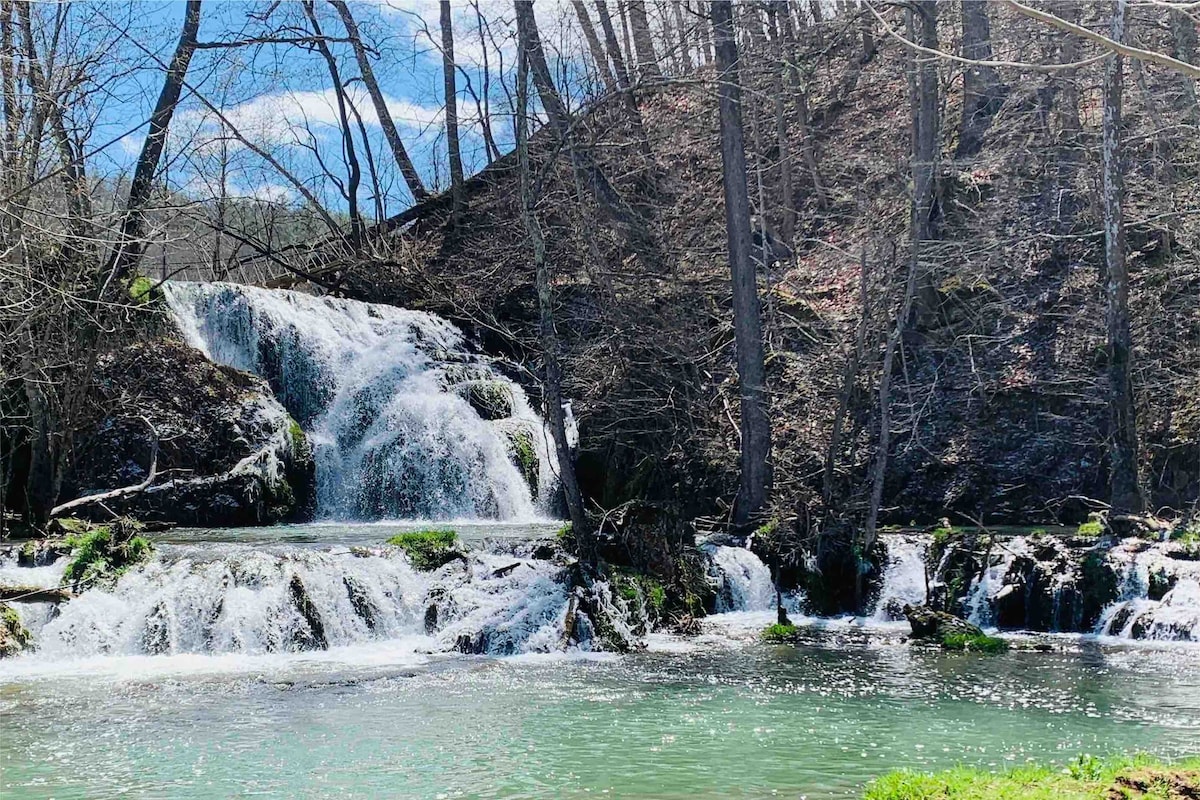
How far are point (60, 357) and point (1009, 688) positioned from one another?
37.4 ft

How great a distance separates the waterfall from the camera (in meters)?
18.1

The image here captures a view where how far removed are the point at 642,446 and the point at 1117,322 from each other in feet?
22.6

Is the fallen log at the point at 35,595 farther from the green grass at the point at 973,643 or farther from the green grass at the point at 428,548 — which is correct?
the green grass at the point at 973,643

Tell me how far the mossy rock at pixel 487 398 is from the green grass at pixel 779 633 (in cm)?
879

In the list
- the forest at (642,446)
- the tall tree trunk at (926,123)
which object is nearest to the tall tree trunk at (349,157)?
the forest at (642,446)

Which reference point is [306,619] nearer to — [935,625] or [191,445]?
[935,625]

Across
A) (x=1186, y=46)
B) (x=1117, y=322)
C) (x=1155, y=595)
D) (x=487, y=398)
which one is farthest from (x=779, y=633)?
(x=1186, y=46)

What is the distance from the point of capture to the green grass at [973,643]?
1091cm

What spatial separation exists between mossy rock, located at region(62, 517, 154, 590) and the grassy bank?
849cm

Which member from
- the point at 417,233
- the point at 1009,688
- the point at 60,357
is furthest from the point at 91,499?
the point at 417,233

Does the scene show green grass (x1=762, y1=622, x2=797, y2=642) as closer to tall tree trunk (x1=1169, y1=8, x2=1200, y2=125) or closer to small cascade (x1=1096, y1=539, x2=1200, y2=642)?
small cascade (x1=1096, y1=539, x2=1200, y2=642)

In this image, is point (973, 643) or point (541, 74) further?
point (541, 74)

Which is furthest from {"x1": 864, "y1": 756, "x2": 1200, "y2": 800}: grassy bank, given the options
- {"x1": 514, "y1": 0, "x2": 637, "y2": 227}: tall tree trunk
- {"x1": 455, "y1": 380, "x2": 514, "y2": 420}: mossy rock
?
{"x1": 455, "y1": 380, "x2": 514, "y2": 420}: mossy rock

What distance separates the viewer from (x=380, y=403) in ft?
62.8
